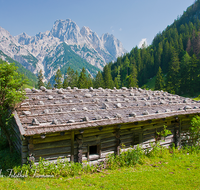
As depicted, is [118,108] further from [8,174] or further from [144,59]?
[144,59]

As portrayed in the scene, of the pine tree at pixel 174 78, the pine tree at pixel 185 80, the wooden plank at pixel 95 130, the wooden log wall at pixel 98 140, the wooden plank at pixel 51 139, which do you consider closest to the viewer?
the wooden plank at pixel 51 139

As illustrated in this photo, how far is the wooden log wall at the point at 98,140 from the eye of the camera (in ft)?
27.2

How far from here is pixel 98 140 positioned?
9.95 m

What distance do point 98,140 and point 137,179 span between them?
308 cm

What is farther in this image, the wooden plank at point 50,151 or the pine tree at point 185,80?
the pine tree at point 185,80

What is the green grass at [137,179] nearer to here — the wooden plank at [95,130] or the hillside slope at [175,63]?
the wooden plank at [95,130]

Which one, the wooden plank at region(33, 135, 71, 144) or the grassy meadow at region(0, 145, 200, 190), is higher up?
the wooden plank at region(33, 135, 71, 144)

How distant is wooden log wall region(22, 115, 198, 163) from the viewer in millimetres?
8297

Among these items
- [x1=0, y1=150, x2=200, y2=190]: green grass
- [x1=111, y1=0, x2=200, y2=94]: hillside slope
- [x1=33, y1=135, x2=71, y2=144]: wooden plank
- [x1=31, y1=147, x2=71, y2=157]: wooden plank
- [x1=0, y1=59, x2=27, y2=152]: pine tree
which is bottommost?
[x1=0, y1=150, x2=200, y2=190]: green grass

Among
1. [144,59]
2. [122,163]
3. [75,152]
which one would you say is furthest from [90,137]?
[144,59]

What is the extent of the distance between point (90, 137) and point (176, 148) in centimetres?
816

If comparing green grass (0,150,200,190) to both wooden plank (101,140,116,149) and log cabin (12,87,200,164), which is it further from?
wooden plank (101,140,116,149)

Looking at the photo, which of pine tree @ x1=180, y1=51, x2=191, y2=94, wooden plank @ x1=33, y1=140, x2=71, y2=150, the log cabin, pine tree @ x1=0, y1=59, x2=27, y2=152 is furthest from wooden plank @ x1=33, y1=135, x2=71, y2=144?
pine tree @ x1=180, y1=51, x2=191, y2=94

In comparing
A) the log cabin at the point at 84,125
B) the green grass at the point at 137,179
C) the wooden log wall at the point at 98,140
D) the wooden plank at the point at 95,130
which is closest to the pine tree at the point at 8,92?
the log cabin at the point at 84,125
